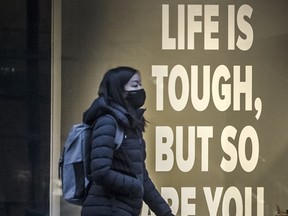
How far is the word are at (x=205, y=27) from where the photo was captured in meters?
6.84

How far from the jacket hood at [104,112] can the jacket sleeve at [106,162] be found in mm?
75

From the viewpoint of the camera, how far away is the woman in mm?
6285

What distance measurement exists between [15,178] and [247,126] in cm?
187

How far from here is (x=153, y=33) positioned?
6.83 metres

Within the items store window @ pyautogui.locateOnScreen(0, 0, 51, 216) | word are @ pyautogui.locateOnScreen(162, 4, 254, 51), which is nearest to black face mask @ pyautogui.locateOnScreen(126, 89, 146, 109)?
word are @ pyautogui.locateOnScreen(162, 4, 254, 51)

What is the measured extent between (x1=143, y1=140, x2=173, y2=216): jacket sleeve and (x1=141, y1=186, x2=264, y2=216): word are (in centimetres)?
7

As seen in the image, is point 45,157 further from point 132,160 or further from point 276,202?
point 276,202

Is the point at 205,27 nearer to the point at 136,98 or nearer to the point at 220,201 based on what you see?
the point at 136,98

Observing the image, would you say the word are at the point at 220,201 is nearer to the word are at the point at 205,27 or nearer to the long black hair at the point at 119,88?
the long black hair at the point at 119,88

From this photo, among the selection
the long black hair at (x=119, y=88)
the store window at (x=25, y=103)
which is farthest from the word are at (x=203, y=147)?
the store window at (x=25, y=103)

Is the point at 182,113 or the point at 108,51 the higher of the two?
the point at 108,51

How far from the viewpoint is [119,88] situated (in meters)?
6.51

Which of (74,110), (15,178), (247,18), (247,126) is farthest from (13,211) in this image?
(247,18)

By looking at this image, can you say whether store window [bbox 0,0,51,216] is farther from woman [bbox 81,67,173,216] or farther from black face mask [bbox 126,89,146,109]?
black face mask [bbox 126,89,146,109]
